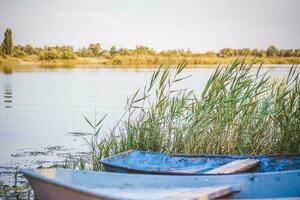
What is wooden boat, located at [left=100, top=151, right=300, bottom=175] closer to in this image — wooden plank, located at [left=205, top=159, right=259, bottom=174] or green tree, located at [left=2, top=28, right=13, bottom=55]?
wooden plank, located at [left=205, top=159, right=259, bottom=174]

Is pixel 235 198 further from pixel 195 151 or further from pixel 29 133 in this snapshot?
pixel 29 133

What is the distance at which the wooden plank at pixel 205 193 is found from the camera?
3238 mm

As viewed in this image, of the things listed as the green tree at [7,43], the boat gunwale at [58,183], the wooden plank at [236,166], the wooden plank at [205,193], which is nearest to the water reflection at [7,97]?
the wooden plank at [236,166]

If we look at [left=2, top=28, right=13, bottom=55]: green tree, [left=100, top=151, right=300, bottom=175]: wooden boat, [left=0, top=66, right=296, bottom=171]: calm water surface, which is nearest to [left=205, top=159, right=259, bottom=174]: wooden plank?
[left=100, top=151, right=300, bottom=175]: wooden boat

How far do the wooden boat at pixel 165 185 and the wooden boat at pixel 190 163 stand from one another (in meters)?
0.59

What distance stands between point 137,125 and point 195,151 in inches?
33.2

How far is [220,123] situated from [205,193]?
272 cm

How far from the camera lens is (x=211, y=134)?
5.93m

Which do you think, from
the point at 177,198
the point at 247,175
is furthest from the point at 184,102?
the point at 177,198

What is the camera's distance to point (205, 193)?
3316 millimetres

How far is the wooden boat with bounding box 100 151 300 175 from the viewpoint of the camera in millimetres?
4566

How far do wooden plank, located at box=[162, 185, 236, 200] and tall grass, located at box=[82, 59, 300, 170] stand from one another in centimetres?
237

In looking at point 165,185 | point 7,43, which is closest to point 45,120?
point 165,185

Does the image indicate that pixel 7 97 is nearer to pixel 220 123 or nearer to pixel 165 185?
pixel 220 123
